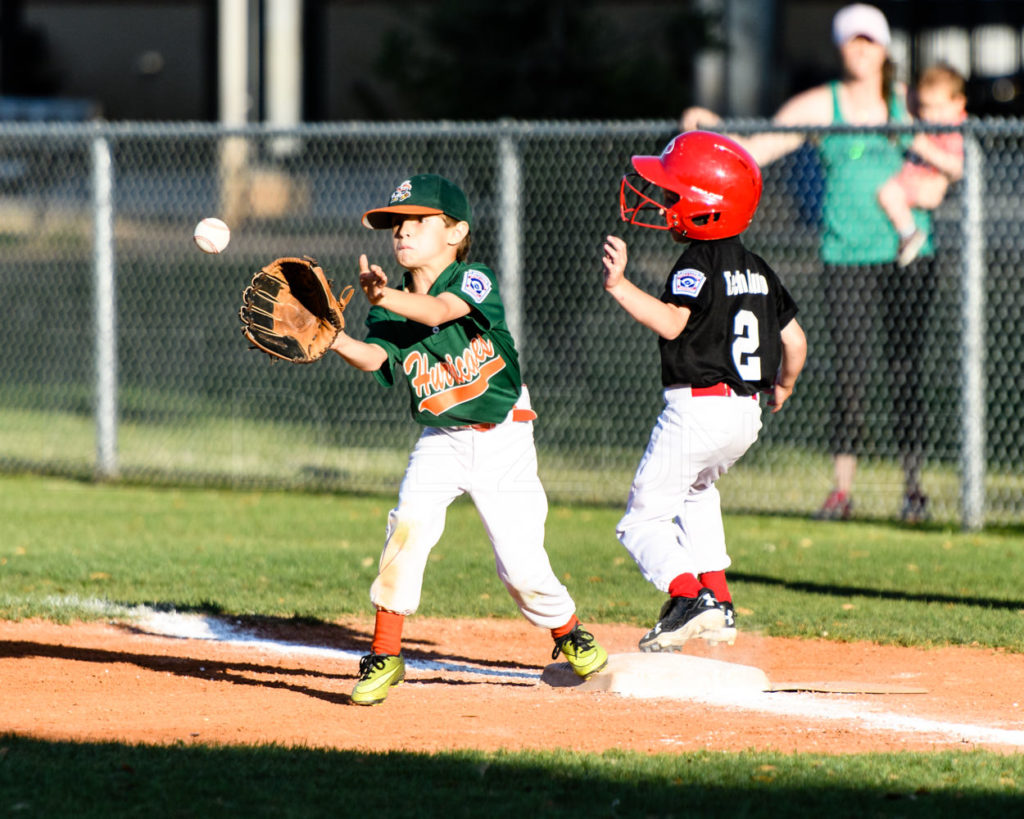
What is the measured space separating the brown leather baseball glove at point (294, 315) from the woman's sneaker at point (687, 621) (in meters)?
1.46

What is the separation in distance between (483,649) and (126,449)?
6.11 m

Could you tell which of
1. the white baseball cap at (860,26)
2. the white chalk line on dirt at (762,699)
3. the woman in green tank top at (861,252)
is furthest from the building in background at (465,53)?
the white chalk line on dirt at (762,699)

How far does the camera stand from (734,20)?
20.3 m

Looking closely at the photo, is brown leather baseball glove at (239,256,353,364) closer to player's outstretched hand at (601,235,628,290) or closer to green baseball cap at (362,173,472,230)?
green baseball cap at (362,173,472,230)

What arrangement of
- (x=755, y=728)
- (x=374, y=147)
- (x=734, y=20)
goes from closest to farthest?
(x=755, y=728) < (x=734, y=20) < (x=374, y=147)

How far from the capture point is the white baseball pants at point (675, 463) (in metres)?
5.15

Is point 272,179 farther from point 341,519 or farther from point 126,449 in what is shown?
point 341,519

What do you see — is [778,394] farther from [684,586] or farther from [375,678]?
[375,678]

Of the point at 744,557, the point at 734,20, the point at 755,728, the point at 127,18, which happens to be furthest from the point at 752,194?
the point at 127,18

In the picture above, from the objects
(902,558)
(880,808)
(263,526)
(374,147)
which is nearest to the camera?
(880,808)

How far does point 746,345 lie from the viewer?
5176 mm

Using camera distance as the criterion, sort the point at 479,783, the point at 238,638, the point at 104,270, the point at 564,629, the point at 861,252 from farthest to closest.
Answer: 1. the point at 104,270
2. the point at 861,252
3. the point at 238,638
4. the point at 564,629
5. the point at 479,783

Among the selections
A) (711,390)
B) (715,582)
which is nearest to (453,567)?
(715,582)

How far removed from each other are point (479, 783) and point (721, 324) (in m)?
1.94
